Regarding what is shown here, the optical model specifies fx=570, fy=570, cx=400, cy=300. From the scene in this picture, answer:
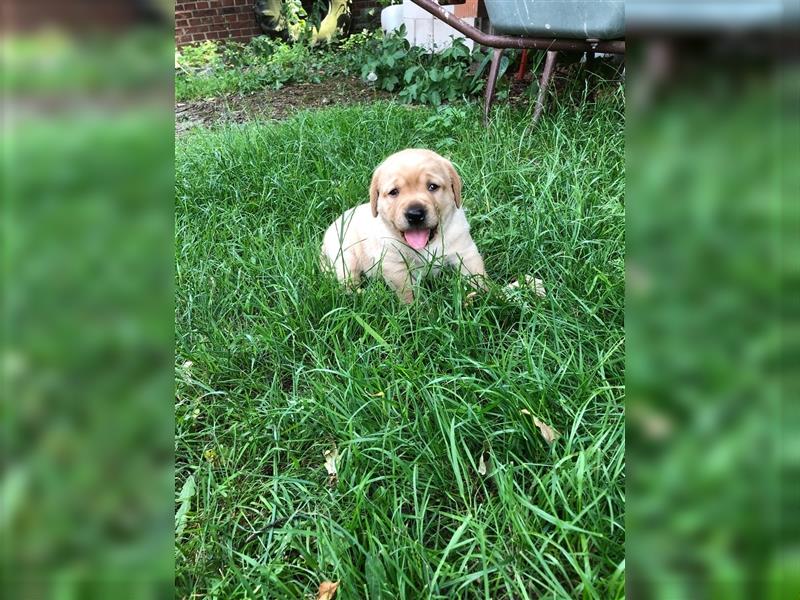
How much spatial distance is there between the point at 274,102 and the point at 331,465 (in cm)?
564

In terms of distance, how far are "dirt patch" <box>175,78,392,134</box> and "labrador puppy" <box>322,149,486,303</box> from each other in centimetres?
330

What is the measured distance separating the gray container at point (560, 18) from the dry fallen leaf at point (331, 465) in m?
2.97

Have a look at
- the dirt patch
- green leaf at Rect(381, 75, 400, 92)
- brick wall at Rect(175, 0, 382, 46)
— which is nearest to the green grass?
the dirt patch

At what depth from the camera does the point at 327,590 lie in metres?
1.26

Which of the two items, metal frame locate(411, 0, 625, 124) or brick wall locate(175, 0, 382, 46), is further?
brick wall locate(175, 0, 382, 46)

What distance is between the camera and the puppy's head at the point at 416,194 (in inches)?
100

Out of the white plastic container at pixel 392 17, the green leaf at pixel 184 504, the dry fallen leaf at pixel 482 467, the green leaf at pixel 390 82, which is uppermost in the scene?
the white plastic container at pixel 392 17

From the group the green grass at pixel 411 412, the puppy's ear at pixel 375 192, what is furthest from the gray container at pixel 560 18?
the puppy's ear at pixel 375 192

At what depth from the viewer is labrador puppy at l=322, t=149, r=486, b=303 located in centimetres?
254

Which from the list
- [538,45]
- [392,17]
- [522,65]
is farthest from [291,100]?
[538,45]

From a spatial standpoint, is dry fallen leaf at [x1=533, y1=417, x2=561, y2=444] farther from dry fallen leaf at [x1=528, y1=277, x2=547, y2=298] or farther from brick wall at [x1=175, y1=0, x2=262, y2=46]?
brick wall at [x1=175, y1=0, x2=262, y2=46]
